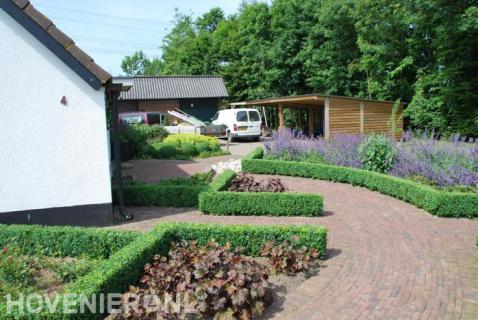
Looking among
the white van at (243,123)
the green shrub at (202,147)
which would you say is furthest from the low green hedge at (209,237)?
the white van at (243,123)

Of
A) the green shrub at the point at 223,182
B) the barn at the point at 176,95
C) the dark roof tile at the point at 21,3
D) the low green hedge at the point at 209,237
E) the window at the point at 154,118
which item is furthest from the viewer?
the barn at the point at 176,95

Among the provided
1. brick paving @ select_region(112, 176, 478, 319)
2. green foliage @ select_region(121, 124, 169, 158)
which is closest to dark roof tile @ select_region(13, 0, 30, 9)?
brick paving @ select_region(112, 176, 478, 319)

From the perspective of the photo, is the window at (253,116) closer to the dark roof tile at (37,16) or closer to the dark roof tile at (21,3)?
the dark roof tile at (37,16)

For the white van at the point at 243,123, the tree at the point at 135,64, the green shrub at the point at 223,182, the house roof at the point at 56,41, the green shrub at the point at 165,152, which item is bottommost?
the green shrub at the point at 223,182

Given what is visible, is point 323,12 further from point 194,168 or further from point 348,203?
point 348,203

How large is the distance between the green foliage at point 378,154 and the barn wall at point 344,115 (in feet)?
28.8

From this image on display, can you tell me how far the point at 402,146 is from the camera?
10836 mm

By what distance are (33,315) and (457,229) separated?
6865 millimetres

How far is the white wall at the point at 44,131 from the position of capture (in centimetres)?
670

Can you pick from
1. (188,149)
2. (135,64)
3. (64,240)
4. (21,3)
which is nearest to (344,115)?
(188,149)

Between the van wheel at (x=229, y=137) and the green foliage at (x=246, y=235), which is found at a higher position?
the van wheel at (x=229, y=137)

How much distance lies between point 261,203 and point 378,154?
4450mm

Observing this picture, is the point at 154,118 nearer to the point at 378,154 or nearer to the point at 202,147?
the point at 202,147

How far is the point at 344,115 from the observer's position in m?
20.2
